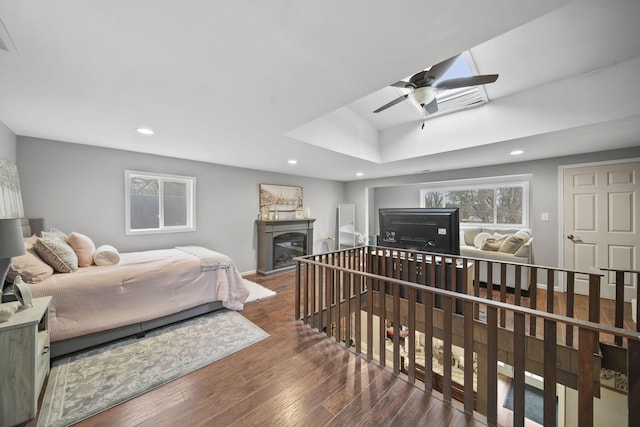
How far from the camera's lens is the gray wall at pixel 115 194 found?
282 cm

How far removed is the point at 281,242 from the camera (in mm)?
4957

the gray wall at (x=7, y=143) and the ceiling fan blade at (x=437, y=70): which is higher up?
the ceiling fan blade at (x=437, y=70)

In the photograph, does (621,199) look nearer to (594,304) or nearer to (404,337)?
(594,304)

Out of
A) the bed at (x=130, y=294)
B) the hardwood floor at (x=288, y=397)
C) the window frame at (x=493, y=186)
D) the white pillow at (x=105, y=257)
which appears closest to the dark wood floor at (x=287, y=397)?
the hardwood floor at (x=288, y=397)

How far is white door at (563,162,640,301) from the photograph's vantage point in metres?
3.23

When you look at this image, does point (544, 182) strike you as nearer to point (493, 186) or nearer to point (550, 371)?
point (493, 186)

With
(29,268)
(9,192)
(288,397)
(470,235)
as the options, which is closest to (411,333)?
(288,397)

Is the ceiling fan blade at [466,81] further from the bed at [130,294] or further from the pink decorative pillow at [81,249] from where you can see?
the pink decorative pillow at [81,249]

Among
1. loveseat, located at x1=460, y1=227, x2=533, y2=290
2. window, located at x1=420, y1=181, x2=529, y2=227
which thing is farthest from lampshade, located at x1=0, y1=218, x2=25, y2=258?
window, located at x1=420, y1=181, x2=529, y2=227

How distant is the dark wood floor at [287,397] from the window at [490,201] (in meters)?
4.39

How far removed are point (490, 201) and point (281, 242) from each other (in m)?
5.08

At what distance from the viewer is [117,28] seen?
1.12 meters

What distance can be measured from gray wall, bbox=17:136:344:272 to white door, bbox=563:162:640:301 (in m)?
5.24

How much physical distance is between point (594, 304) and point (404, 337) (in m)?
3.11
